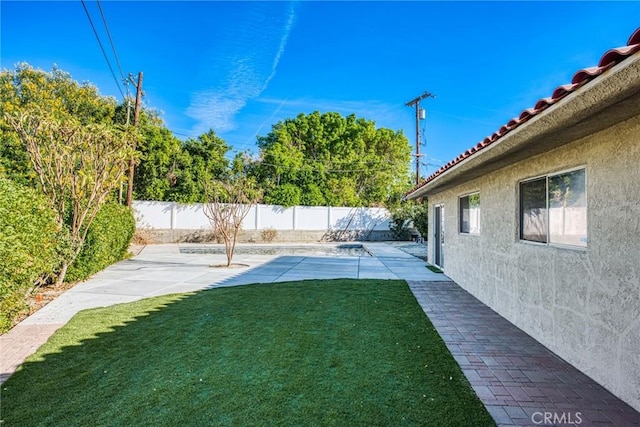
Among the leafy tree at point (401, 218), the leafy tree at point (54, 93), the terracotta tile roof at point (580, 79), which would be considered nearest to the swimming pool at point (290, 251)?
the leafy tree at point (401, 218)

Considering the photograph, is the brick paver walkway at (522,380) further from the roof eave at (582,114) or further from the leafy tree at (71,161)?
the leafy tree at (71,161)

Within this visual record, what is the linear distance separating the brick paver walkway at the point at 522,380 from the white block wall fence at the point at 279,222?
21167 mm

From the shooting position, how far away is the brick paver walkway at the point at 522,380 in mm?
3145

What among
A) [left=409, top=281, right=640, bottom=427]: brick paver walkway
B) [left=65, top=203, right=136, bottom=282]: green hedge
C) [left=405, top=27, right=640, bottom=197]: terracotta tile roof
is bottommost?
[left=409, top=281, right=640, bottom=427]: brick paver walkway

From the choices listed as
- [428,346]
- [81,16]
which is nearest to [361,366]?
[428,346]

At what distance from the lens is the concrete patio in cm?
326

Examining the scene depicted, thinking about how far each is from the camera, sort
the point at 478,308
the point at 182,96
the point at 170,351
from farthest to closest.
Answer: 1. the point at 182,96
2. the point at 478,308
3. the point at 170,351

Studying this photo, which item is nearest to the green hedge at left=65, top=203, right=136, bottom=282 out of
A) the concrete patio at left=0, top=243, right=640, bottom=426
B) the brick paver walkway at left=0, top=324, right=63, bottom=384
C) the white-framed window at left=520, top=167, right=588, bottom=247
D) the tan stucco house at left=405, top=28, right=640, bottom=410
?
the concrete patio at left=0, top=243, right=640, bottom=426

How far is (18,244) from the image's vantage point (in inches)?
200

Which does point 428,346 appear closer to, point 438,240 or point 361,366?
point 361,366

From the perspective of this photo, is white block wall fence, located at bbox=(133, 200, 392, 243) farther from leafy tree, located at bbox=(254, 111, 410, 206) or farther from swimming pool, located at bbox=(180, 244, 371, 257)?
swimming pool, located at bbox=(180, 244, 371, 257)

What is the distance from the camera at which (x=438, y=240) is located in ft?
42.2

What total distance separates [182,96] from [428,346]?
24435 millimetres

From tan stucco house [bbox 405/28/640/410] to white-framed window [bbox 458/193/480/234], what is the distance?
1505mm
